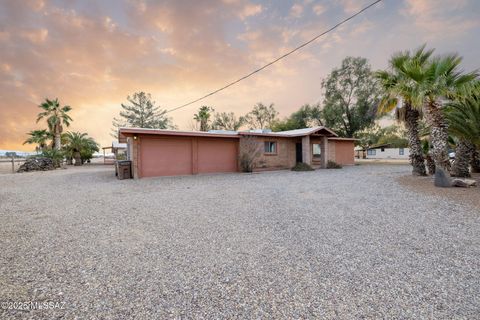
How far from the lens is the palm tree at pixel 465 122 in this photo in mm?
→ 7594

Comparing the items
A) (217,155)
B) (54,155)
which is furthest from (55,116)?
(217,155)

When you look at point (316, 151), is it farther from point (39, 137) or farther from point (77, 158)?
point (39, 137)

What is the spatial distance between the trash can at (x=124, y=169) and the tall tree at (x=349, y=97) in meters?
23.5

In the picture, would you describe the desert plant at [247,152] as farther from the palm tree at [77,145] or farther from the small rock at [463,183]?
the palm tree at [77,145]

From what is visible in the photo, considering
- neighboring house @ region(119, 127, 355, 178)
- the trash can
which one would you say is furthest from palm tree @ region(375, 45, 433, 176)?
the trash can

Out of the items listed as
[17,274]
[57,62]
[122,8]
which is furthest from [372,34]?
[57,62]

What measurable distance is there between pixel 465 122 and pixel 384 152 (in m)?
40.0

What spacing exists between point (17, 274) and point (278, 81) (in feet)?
55.6

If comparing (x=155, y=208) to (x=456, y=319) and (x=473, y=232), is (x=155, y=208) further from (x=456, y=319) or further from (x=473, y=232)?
(x=473, y=232)

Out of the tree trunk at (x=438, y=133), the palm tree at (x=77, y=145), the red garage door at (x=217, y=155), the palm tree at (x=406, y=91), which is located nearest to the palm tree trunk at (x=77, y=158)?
the palm tree at (x=77, y=145)

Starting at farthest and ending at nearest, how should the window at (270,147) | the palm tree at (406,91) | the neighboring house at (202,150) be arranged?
the window at (270,147) → the neighboring house at (202,150) → the palm tree at (406,91)

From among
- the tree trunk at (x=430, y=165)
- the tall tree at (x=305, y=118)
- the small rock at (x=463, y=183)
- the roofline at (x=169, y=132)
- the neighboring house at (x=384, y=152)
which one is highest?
the tall tree at (x=305, y=118)

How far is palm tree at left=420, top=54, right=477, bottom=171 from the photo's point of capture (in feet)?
24.6

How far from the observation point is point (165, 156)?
12.5 m
